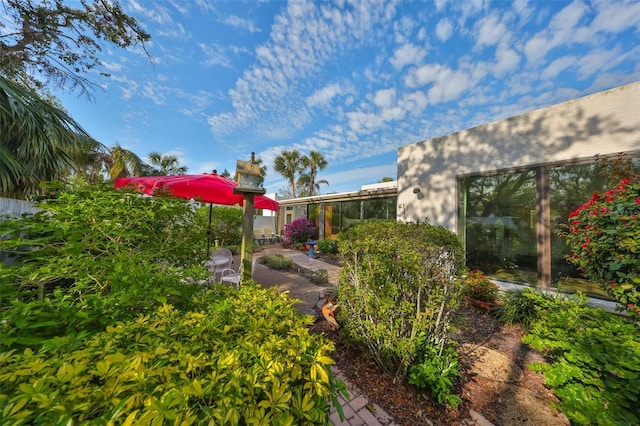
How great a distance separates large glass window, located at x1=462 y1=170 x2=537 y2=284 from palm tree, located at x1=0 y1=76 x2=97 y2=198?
8164 millimetres

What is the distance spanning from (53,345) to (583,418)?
2.93m

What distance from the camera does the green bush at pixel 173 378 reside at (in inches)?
25.6

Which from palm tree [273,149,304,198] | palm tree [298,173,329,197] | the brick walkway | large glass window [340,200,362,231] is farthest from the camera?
palm tree [298,173,329,197]

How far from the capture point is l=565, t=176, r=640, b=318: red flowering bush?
2.34 meters

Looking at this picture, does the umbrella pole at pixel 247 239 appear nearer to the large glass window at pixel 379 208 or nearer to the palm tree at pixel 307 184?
the large glass window at pixel 379 208

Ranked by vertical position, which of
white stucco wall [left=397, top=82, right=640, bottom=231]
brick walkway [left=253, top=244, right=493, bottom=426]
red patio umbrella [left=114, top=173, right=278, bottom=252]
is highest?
white stucco wall [left=397, top=82, right=640, bottom=231]

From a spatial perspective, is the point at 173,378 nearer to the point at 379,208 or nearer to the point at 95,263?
the point at 95,263

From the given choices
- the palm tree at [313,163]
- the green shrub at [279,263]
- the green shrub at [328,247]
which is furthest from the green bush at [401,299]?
the palm tree at [313,163]

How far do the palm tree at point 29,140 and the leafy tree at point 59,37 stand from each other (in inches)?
117

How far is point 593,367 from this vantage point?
1.86 m

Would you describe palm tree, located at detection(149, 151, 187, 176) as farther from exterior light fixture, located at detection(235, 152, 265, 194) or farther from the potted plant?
the potted plant

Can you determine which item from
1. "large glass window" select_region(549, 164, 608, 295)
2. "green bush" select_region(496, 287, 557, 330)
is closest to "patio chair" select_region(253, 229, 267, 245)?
"green bush" select_region(496, 287, 557, 330)

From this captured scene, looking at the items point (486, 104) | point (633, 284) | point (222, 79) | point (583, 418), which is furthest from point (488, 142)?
point (222, 79)

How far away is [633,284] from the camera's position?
2.35 metres
